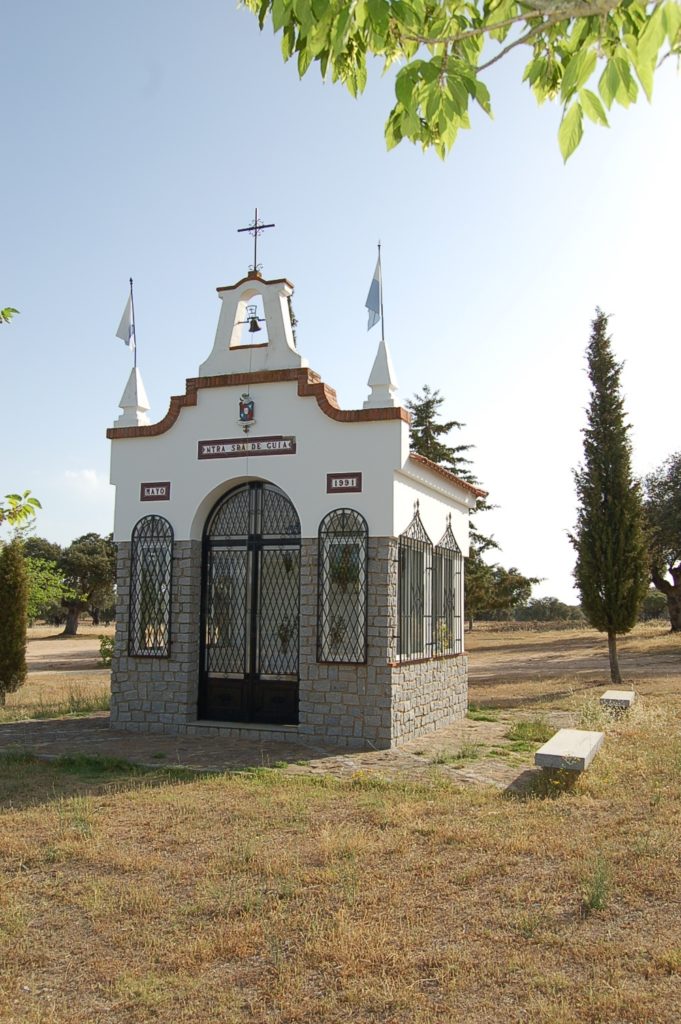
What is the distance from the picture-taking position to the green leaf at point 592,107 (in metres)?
2.94

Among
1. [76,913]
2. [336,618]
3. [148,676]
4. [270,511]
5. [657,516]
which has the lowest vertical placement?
[76,913]

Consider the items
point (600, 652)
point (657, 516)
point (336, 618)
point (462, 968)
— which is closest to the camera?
point (462, 968)

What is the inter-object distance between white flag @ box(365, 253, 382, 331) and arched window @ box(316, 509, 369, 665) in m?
2.76

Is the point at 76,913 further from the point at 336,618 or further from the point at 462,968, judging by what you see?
the point at 336,618

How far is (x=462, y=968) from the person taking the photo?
4.43m

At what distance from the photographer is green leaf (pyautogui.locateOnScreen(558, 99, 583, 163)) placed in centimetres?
303

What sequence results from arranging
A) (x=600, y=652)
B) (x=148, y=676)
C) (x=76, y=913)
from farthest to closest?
(x=600, y=652), (x=148, y=676), (x=76, y=913)

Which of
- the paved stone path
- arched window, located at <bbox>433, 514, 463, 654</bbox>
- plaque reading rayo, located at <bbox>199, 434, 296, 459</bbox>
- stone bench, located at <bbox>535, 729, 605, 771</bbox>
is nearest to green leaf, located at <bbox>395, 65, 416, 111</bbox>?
stone bench, located at <bbox>535, 729, 605, 771</bbox>

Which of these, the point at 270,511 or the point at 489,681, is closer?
the point at 270,511

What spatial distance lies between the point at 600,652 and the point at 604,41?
29254 millimetres

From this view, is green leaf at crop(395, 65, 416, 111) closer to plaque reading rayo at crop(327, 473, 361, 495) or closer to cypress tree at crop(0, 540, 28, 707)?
plaque reading rayo at crop(327, 473, 361, 495)

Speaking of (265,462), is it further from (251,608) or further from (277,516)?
(251,608)

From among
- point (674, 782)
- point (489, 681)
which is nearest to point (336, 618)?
point (674, 782)

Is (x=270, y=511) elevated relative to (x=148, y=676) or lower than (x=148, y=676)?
elevated
